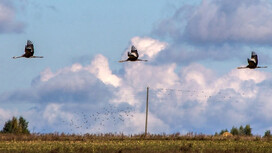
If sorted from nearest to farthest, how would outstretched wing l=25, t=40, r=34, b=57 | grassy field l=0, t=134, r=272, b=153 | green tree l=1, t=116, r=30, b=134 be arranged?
outstretched wing l=25, t=40, r=34, b=57 → grassy field l=0, t=134, r=272, b=153 → green tree l=1, t=116, r=30, b=134

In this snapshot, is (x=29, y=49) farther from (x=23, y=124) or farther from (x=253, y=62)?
(x=23, y=124)

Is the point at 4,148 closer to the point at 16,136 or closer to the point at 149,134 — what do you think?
the point at 16,136

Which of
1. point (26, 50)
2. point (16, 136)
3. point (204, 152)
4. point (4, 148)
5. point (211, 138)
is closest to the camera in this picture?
point (26, 50)

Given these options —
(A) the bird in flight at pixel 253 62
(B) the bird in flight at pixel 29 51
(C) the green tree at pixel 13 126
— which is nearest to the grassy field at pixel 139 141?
(A) the bird in flight at pixel 253 62

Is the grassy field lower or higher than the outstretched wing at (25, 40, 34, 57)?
lower

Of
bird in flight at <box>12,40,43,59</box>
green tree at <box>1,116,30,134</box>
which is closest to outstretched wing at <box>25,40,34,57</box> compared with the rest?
bird in flight at <box>12,40,43,59</box>

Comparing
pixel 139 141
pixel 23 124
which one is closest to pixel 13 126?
pixel 23 124

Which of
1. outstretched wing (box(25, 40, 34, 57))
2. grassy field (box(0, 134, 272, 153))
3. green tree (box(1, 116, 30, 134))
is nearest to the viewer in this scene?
outstretched wing (box(25, 40, 34, 57))

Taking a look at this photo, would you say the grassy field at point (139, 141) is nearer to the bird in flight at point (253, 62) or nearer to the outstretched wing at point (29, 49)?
the bird in flight at point (253, 62)

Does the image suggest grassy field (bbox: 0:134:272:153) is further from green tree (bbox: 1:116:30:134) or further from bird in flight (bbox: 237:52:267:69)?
green tree (bbox: 1:116:30:134)

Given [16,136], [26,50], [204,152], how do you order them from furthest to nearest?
[16,136]
[204,152]
[26,50]

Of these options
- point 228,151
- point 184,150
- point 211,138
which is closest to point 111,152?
point 184,150

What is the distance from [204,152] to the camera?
150ft

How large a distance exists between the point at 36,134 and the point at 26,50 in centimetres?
2329
